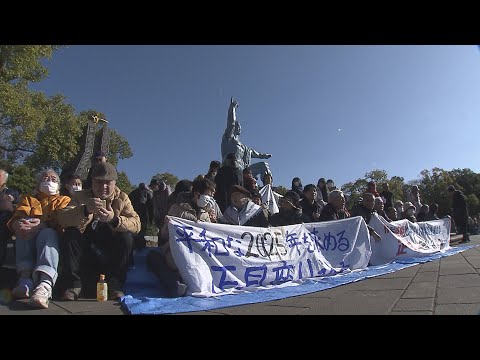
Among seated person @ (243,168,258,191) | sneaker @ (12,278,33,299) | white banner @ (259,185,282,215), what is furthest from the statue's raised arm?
sneaker @ (12,278,33,299)

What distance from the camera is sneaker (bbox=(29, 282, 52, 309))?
10.7ft

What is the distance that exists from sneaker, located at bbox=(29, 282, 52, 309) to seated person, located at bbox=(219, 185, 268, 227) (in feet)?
8.61

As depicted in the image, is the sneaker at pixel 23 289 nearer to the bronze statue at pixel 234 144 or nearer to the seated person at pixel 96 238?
the seated person at pixel 96 238

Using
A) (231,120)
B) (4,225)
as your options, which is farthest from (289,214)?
(231,120)

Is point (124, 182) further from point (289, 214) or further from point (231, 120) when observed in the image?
point (289, 214)

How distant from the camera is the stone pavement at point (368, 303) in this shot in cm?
318

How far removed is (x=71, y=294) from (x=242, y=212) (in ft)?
8.91

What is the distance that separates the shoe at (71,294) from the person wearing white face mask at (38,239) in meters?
0.21

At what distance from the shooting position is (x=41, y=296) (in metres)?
3.31

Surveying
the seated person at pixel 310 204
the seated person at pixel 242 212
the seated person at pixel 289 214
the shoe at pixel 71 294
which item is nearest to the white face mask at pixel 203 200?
the seated person at pixel 242 212

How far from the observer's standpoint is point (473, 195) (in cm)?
5247

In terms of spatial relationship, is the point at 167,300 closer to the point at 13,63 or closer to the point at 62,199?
the point at 62,199
